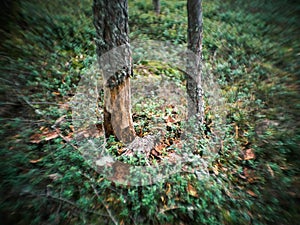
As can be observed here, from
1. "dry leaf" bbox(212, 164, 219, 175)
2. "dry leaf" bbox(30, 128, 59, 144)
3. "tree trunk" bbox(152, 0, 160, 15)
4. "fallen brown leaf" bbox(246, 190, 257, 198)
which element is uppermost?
"tree trunk" bbox(152, 0, 160, 15)

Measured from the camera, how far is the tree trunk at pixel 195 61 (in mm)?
2951

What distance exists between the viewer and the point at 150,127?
353 centimetres

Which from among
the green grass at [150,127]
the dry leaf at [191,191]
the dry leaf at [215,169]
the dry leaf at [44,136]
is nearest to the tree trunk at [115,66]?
the green grass at [150,127]

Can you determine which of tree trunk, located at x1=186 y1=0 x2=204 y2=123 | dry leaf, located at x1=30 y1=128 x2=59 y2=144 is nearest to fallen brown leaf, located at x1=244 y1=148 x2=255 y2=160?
tree trunk, located at x1=186 y1=0 x2=204 y2=123

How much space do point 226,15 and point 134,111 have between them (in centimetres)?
500

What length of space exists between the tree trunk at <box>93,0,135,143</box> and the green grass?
347 millimetres

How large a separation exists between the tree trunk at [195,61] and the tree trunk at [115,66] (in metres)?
1.09

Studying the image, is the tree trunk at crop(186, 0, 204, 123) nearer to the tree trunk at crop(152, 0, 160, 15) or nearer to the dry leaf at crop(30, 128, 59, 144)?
the dry leaf at crop(30, 128, 59, 144)

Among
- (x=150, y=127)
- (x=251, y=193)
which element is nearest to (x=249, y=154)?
(x=251, y=193)

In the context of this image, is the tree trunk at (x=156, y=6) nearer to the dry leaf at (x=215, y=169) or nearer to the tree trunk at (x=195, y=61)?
the tree trunk at (x=195, y=61)

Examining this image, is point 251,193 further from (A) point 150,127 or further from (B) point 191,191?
(A) point 150,127

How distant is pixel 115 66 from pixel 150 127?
1335 mm

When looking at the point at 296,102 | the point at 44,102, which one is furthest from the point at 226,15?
the point at 44,102

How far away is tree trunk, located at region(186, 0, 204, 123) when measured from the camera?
9.68 feet
